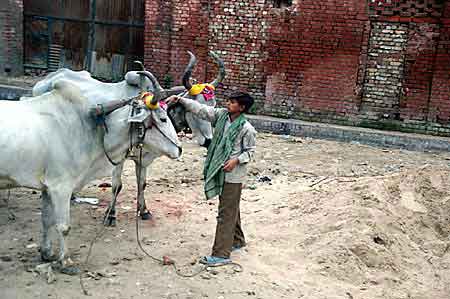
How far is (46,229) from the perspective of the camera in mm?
4758

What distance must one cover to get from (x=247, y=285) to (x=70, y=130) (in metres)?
1.97

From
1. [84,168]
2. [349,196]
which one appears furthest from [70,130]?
[349,196]

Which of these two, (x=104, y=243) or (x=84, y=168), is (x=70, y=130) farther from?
(x=104, y=243)

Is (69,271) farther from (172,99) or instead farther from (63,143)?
(172,99)

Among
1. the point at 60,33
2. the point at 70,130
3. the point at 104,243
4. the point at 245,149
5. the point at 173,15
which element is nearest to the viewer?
the point at 70,130

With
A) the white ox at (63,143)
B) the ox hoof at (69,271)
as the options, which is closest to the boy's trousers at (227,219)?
the white ox at (63,143)

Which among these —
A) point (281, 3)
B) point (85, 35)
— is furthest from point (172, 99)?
point (85, 35)

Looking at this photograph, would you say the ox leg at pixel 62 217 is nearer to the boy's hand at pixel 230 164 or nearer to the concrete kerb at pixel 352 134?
the boy's hand at pixel 230 164

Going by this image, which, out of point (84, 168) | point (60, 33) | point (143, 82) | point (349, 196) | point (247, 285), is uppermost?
point (60, 33)

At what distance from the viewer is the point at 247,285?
15.1ft

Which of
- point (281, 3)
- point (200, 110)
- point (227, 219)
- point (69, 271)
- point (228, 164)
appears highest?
point (281, 3)

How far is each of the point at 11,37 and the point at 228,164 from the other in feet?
31.9

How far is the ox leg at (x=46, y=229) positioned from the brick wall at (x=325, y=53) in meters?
7.42

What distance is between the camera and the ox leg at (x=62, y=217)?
14.4 feet
